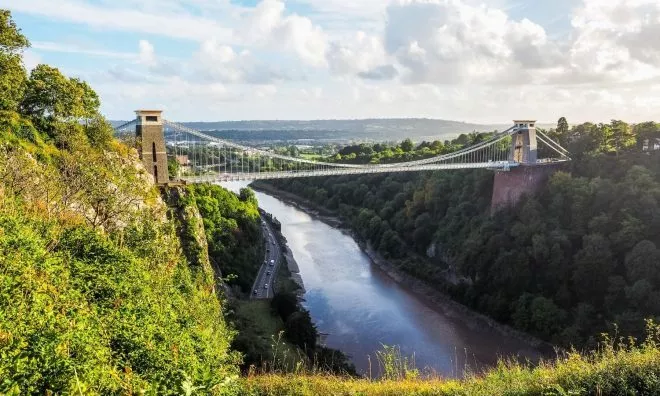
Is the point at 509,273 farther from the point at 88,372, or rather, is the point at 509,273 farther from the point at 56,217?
the point at 88,372

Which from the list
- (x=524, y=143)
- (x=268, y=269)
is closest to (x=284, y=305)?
(x=268, y=269)

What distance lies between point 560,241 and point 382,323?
6.67 m

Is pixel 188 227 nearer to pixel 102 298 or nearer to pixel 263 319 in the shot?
pixel 263 319

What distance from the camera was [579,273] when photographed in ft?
49.9

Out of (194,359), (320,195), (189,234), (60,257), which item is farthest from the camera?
(320,195)

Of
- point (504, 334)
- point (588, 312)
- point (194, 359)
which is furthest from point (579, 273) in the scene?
point (194, 359)

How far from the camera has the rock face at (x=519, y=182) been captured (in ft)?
65.5

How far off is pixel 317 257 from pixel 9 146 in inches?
684

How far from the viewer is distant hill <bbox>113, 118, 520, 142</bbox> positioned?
11581 centimetres

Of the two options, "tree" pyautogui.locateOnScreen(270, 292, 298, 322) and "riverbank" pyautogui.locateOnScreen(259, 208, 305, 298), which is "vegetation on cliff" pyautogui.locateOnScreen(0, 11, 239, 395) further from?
"riverbank" pyautogui.locateOnScreen(259, 208, 305, 298)

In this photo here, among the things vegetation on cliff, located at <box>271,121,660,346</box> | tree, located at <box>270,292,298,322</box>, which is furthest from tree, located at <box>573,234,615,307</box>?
tree, located at <box>270,292,298,322</box>

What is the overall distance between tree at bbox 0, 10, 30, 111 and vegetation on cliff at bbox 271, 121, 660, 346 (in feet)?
49.0

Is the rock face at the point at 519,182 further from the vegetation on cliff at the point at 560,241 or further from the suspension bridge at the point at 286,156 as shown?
the vegetation on cliff at the point at 560,241

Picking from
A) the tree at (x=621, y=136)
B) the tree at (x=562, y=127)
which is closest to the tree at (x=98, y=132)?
the tree at (x=621, y=136)
